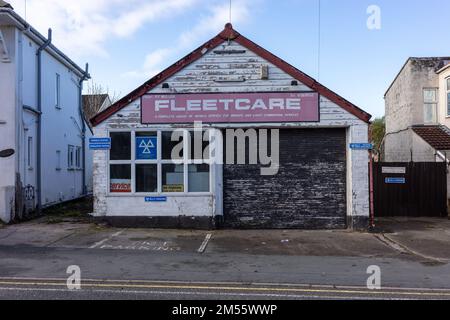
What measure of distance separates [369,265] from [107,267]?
4929 millimetres

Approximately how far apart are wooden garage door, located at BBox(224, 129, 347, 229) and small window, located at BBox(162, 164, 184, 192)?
4.39 feet

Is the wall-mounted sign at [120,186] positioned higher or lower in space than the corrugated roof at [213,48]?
lower

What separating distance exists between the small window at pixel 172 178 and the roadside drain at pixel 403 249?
569cm

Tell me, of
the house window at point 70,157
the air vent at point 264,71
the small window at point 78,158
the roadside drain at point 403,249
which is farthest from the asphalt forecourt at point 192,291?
the small window at point 78,158

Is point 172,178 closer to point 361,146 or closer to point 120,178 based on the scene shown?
point 120,178

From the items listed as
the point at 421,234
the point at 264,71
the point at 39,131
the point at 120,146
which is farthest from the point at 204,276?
the point at 39,131

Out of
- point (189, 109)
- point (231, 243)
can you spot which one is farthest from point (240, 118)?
point (231, 243)

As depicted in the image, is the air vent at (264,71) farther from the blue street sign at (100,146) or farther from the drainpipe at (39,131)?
the drainpipe at (39,131)

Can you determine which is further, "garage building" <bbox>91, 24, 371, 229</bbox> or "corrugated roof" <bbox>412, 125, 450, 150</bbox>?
"corrugated roof" <bbox>412, 125, 450, 150</bbox>

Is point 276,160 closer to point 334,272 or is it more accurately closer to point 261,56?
point 261,56

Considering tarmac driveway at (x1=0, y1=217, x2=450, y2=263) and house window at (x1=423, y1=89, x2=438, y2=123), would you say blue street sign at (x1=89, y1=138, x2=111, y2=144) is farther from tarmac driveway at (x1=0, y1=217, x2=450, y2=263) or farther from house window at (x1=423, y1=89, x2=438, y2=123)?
house window at (x1=423, y1=89, x2=438, y2=123)

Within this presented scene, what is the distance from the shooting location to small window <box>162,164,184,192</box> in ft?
47.8

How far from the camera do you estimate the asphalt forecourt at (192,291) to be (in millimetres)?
7000

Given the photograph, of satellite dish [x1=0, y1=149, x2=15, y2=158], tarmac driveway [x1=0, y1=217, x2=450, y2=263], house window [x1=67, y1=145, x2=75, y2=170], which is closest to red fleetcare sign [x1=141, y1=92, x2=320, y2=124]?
tarmac driveway [x1=0, y1=217, x2=450, y2=263]
